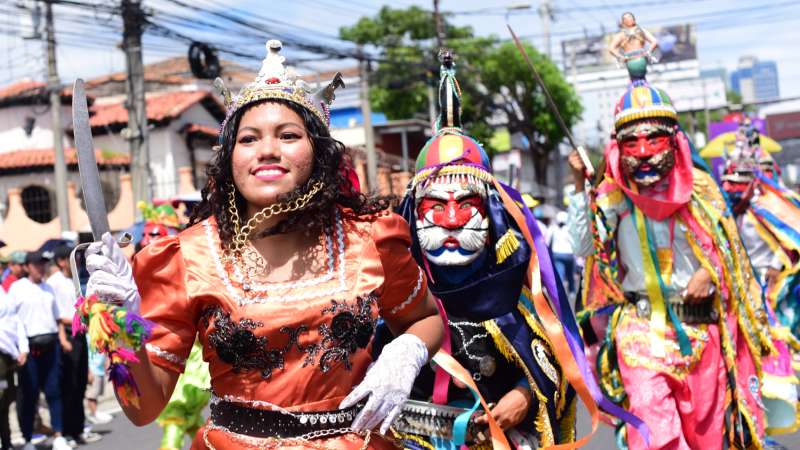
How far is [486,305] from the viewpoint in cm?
481

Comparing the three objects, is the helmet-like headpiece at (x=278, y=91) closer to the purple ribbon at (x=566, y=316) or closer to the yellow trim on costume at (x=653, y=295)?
the purple ribbon at (x=566, y=316)

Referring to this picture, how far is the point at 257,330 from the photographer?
2.97 m

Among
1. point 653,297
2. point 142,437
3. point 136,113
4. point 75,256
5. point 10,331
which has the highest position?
point 136,113

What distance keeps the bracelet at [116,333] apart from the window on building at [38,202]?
97.4 ft

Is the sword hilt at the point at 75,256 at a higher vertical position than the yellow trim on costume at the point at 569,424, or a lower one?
higher

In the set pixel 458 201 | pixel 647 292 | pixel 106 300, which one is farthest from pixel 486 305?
pixel 106 300

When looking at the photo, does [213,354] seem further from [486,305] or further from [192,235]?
[486,305]

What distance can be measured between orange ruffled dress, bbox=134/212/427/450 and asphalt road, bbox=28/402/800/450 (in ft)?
17.3

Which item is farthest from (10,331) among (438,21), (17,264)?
(438,21)

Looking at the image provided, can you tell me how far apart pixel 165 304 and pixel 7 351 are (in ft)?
20.8

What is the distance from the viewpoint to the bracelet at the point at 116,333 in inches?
102

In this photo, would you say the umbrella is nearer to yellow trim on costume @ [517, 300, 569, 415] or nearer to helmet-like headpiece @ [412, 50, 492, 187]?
helmet-like headpiece @ [412, 50, 492, 187]

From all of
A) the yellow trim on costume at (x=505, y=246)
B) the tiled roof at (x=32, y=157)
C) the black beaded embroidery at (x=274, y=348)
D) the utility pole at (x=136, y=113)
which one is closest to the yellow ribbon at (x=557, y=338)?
the yellow trim on costume at (x=505, y=246)

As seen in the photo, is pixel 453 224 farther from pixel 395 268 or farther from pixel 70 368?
pixel 70 368
